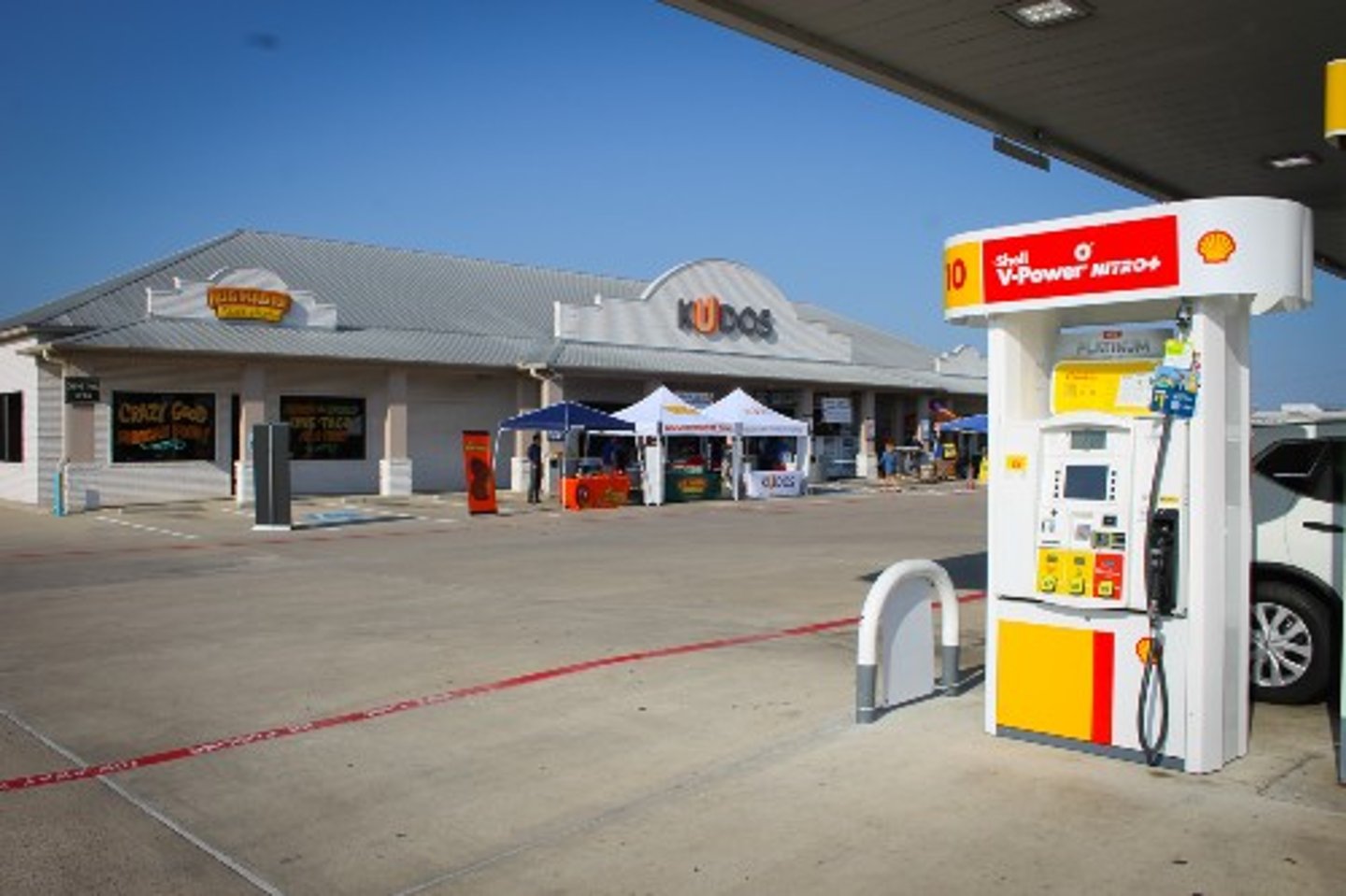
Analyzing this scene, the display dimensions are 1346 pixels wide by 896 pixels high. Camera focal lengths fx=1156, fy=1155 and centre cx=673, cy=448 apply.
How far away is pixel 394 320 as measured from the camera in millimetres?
33125

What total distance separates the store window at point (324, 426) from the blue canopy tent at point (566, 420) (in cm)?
528

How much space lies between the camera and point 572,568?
15.3m

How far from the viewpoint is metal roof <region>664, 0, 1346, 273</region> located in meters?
8.10

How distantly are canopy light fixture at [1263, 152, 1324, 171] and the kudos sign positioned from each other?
85.0 ft

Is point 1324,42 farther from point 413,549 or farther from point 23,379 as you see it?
point 23,379

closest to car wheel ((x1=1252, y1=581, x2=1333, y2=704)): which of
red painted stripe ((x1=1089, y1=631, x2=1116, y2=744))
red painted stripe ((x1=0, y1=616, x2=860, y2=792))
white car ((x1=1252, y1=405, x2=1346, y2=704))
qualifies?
white car ((x1=1252, y1=405, x2=1346, y2=704))

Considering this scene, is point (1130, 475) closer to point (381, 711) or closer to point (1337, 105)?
point (1337, 105)

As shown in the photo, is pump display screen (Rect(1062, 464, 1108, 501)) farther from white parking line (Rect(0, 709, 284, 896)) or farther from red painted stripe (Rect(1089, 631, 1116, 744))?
white parking line (Rect(0, 709, 284, 896))

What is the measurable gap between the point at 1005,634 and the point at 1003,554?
17.5 inches

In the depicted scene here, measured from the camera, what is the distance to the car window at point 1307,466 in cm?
743

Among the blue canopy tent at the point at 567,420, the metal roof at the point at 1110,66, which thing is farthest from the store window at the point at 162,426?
the metal roof at the point at 1110,66

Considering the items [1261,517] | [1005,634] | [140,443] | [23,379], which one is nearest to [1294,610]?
[1261,517]

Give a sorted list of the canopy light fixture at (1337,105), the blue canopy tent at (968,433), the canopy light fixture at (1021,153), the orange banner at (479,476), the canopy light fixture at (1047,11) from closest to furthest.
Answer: the canopy light fixture at (1337,105) → the canopy light fixture at (1047,11) → the canopy light fixture at (1021,153) → the orange banner at (479,476) → the blue canopy tent at (968,433)

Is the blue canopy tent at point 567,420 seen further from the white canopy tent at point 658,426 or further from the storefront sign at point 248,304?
the storefront sign at point 248,304
